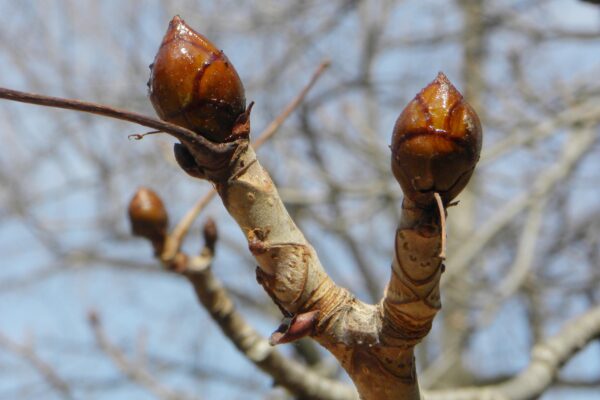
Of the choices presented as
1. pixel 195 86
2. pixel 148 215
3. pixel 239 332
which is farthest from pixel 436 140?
pixel 239 332

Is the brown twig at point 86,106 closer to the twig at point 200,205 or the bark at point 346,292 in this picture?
the bark at point 346,292

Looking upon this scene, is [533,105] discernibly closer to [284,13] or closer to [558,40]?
[558,40]

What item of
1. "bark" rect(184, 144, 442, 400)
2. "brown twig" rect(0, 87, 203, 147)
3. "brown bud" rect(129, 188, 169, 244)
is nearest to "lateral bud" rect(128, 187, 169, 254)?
"brown bud" rect(129, 188, 169, 244)

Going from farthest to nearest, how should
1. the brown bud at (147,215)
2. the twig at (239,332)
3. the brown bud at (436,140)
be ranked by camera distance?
the twig at (239,332), the brown bud at (147,215), the brown bud at (436,140)

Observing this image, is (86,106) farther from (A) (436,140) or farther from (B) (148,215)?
(B) (148,215)

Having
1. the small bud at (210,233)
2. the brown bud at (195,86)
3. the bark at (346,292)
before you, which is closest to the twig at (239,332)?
the small bud at (210,233)

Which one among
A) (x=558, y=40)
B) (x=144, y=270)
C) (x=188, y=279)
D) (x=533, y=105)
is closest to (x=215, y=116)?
(x=188, y=279)
